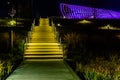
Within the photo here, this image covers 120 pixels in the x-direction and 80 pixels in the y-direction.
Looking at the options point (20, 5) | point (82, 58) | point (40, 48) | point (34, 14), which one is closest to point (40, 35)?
point (40, 48)

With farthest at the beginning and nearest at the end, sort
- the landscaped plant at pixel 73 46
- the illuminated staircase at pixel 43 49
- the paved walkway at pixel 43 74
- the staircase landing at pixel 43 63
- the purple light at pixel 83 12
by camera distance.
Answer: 1. the purple light at pixel 83 12
2. the illuminated staircase at pixel 43 49
3. the landscaped plant at pixel 73 46
4. the staircase landing at pixel 43 63
5. the paved walkway at pixel 43 74

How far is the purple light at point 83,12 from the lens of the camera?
78.2 metres

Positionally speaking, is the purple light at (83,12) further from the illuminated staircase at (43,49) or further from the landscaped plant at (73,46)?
the landscaped plant at (73,46)

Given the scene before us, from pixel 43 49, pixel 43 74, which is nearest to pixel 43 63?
pixel 43 49

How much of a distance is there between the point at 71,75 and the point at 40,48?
473 inches

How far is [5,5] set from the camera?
8069cm

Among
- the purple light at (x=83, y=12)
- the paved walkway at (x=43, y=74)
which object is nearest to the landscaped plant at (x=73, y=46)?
the paved walkway at (x=43, y=74)

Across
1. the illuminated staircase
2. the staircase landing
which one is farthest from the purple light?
the illuminated staircase

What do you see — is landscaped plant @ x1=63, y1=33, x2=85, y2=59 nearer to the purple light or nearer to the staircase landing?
the staircase landing

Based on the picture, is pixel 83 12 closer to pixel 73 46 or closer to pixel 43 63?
pixel 73 46

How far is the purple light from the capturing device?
7819 centimetres

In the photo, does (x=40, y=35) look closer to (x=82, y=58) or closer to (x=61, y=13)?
(x=82, y=58)

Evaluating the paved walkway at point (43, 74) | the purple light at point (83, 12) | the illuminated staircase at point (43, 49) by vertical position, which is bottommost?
the paved walkway at point (43, 74)

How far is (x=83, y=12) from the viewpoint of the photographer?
84.1 m
